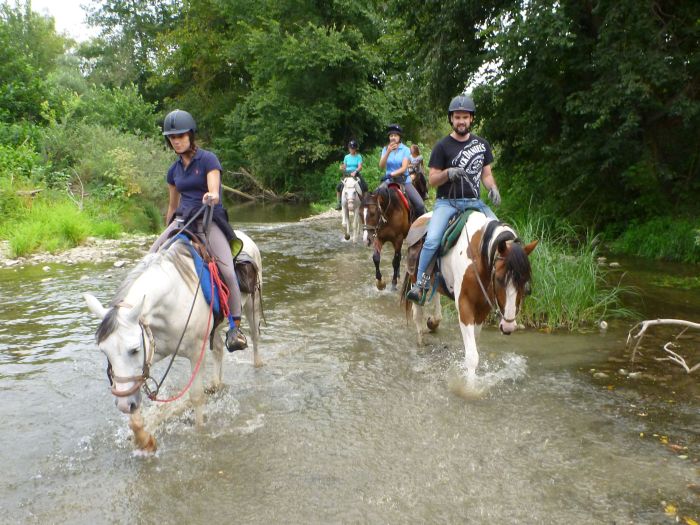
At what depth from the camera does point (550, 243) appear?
7.77m

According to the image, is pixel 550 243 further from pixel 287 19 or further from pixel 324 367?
pixel 287 19

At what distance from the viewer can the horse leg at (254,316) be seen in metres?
5.74

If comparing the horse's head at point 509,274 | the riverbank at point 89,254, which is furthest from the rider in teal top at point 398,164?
the riverbank at point 89,254

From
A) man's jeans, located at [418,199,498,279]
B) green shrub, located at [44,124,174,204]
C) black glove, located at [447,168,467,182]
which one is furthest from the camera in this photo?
green shrub, located at [44,124,174,204]

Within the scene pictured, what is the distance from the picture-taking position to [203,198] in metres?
4.53

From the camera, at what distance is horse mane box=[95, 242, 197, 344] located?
11.1ft

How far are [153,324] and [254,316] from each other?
1.94m

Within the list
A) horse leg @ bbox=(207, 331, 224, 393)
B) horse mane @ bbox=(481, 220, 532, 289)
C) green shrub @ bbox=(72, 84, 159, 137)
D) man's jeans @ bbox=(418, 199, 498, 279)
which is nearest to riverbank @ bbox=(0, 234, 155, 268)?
horse leg @ bbox=(207, 331, 224, 393)

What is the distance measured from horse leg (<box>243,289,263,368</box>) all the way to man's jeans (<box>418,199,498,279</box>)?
6.04ft

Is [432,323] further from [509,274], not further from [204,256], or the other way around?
[204,256]

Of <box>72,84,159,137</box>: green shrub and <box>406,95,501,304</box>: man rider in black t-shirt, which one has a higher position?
<box>72,84,159,137</box>: green shrub

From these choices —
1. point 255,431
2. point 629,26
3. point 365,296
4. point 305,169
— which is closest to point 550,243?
point 365,296

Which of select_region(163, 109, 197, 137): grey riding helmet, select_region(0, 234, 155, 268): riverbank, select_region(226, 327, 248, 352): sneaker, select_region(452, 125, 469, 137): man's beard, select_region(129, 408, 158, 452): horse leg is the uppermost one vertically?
select_region(163, 109, 197, 137): grey riding helmet

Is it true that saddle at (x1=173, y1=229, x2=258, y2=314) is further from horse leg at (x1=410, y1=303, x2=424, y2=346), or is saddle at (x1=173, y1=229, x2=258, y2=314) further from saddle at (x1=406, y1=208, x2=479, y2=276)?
horse leg at (x1=410, y1=303, x2=424, y2=346)
